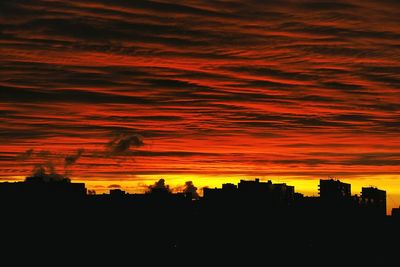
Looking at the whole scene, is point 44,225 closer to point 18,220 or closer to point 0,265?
point 18,220

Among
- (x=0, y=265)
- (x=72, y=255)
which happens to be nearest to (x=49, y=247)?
(x=72, y=255)

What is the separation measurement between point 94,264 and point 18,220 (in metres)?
19.1

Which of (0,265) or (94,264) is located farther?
(94,264)

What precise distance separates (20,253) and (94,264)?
16.9m

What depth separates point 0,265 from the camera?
582ft

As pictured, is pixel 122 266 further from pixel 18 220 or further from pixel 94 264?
pixel 18 220

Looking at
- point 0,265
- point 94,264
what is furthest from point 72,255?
point 0,265

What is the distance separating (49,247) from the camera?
194m

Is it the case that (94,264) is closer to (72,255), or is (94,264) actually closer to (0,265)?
(72,255)

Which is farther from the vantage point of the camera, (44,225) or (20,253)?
(44,225)

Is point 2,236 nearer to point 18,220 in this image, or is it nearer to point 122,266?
point 18,220

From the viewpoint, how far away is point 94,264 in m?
196

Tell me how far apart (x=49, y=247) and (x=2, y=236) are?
32.6ft

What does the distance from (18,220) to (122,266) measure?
24.4 meters
